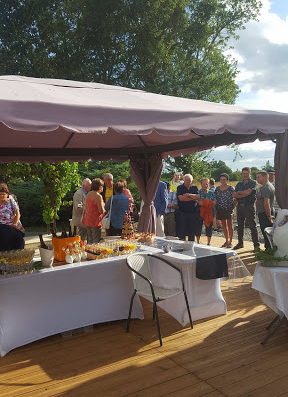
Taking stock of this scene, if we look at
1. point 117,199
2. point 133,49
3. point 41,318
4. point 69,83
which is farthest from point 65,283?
point 133,49

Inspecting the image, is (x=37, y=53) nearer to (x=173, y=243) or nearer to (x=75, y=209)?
(x=75, y=209)

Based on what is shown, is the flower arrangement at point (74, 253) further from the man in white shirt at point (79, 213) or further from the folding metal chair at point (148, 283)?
the man in white shirt at point (79, 213)

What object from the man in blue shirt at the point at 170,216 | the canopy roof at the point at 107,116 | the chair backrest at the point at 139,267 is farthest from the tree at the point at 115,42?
the chair backrest at the point at 139,267

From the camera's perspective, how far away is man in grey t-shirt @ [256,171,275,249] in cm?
695

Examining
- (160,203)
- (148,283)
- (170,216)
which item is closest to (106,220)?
(160,203)

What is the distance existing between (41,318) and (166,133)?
2047 mm

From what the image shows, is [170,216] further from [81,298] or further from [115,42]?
[115,42]

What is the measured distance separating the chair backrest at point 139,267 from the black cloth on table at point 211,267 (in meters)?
0.56

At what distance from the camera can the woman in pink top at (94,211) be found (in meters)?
6.56

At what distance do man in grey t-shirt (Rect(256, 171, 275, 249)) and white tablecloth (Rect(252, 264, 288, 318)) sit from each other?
3.39m

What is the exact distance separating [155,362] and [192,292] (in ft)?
3.30

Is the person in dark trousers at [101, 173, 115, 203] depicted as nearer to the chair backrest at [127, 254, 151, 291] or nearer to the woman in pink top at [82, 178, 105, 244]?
the woman in pink top at [82, 178, 105, 244]

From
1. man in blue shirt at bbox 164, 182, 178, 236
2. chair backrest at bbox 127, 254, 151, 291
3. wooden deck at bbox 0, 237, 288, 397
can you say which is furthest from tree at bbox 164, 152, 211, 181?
wooden deck at bbox 0, 237, 288, 397

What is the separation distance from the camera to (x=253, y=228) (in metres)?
7.52
